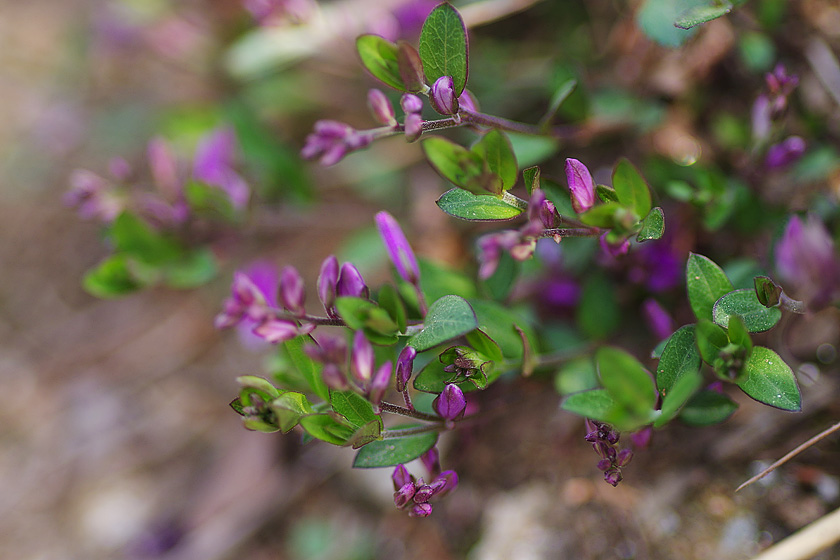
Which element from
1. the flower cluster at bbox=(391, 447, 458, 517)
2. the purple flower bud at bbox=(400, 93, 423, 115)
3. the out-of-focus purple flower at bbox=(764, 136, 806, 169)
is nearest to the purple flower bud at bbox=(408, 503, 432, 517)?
the flower cluster at bbox=(391, 447, 458, 517)

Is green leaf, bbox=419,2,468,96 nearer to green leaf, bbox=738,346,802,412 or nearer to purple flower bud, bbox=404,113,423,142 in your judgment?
purple flower bud, bbox=404,113,423,142

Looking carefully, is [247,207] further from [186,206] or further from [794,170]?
[794,170]

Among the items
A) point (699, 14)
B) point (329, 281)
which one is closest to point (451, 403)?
point (329, 281)

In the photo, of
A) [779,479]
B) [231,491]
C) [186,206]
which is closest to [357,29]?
[186,206]

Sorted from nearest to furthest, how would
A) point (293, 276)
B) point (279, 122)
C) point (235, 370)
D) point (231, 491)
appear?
1. point (293, 276)
2. point (231, 491)
3. point (235, 370)
4. point (279, 122)

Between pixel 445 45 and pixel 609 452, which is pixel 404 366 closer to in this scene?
pixel 609 452
